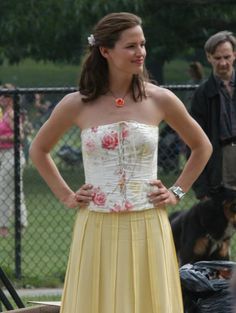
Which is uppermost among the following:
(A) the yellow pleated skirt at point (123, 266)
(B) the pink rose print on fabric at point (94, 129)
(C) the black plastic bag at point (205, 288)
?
(B) the pink rose print on fabric at point (94, 129)

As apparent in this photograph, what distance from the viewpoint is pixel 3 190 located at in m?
11.4

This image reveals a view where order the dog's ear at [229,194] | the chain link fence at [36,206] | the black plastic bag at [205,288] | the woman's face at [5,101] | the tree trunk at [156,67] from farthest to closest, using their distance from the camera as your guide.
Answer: the tree trunk at [156,67], the woman's face at [5,101], the chain link fence at [36,206], the dog's ear at [229,194], the black plastic bag at [205,288]

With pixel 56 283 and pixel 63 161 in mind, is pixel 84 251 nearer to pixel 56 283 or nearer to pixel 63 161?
pixel 56 283

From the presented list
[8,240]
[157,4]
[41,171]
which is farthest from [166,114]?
[157,4]

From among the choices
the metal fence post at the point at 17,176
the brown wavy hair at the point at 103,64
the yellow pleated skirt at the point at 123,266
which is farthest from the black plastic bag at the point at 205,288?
the metal fence post at the point at 17,176

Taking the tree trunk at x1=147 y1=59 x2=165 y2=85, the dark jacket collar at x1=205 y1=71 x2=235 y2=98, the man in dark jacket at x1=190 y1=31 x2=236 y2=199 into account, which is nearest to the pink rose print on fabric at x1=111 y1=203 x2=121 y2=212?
the man in dark jacket at x1=190 y1=31 x2=236 y2=199

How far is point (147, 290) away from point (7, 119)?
5.85 meters

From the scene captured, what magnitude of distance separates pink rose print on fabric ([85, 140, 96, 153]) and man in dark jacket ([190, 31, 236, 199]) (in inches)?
108

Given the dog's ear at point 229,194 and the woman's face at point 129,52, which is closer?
the woman's face at point 129,52

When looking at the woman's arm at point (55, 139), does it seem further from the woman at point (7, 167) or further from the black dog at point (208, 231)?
the woman at point (7, 167)

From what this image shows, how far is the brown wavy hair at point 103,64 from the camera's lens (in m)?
5.95

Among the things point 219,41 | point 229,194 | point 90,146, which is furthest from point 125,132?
point 229,194

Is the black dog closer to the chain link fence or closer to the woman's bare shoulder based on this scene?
the chain link fence

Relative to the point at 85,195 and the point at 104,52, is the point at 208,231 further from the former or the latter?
the point at 104,52
